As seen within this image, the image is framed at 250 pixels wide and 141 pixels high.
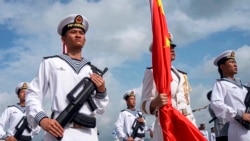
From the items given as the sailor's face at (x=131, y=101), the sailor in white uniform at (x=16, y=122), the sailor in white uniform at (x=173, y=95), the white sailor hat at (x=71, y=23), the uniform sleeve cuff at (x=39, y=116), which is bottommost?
the uniform sleeve cuff at (x=39, y=116)

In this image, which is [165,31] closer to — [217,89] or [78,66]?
[78,66]

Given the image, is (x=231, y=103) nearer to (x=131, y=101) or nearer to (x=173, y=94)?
(x=173, y=94)

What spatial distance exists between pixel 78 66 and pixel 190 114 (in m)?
1.79

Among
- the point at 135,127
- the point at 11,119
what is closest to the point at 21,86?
the point at 11,119

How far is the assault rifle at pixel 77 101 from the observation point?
4.59 metres

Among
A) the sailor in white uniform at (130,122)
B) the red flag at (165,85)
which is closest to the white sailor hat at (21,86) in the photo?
the sailor in white uniform at (130,122)

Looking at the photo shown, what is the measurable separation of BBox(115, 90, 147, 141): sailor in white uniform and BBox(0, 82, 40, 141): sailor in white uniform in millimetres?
4536

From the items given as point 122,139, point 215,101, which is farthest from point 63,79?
point 122,139

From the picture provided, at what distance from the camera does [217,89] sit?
25.0ft

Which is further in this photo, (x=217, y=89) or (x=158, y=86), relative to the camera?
(x=217, y=89)

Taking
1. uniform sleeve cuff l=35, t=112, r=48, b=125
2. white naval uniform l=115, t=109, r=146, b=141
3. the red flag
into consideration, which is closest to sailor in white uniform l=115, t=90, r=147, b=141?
white naval uniform l=115, t=109, r=146, b=141

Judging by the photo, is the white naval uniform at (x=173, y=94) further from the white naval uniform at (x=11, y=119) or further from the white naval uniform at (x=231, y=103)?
the white naval uniform at (x=11, y=119)

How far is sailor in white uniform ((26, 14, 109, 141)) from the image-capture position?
4.60 m

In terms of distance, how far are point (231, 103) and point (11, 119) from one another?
22.4ft
